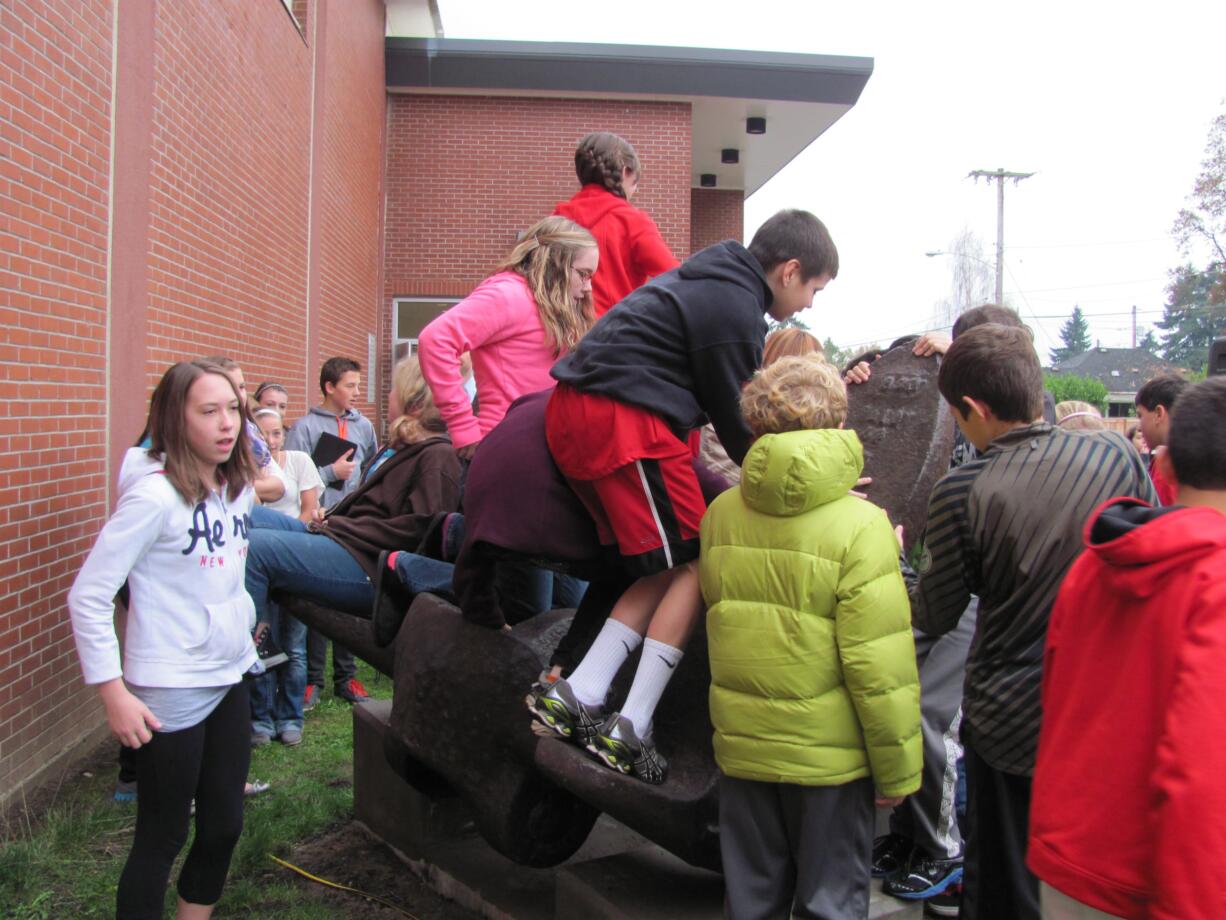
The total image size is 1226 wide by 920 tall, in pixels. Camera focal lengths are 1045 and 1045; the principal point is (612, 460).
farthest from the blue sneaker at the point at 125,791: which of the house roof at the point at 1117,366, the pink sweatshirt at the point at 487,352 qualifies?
the house roof at the point at 1117,366

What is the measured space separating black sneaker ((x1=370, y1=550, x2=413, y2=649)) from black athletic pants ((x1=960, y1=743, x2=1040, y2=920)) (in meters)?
1.86

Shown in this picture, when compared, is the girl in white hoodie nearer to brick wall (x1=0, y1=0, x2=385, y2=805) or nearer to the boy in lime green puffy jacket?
the boy in lime green puffy jacket

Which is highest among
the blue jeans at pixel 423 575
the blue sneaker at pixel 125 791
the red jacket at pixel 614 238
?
the red jacket at pixel 614 238

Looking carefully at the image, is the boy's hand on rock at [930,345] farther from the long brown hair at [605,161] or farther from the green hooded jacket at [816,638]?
the long brown hair at [605,161]

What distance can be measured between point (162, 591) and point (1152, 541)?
2.51 metres

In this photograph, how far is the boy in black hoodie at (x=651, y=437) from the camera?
8.74ft

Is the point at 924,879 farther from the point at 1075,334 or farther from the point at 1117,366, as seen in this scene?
the point at 1075,334

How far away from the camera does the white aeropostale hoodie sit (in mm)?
Answer: 2785

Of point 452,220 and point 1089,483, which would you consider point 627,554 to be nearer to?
point 1089,483

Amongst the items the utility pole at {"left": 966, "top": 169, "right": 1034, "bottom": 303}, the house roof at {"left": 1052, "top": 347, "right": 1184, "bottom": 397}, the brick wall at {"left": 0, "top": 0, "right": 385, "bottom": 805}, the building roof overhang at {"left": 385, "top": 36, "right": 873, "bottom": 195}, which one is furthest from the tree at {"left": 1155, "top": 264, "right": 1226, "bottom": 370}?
the brick wall at {"left": 0, "top": 0, "right": 385, "bottom": 805}

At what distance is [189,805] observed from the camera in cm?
299

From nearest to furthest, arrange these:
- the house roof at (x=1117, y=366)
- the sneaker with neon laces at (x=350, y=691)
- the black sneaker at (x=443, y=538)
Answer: the black sneaker at (x=443, y=538) → the sneaker with neon laces at (x=350, y=691) → the house roof at (x=1117, y=366)

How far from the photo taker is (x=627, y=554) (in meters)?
2.68

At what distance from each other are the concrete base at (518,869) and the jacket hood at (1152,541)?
5.02ft
